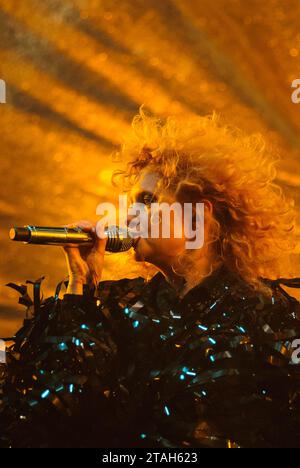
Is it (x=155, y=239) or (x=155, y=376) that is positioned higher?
A: (x=155, y=239)

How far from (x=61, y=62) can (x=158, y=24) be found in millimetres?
236

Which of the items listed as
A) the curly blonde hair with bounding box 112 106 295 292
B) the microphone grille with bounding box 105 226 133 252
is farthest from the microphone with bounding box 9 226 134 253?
the curly blonde hair with bounding box 112 106 295 292

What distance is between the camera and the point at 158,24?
143 cm

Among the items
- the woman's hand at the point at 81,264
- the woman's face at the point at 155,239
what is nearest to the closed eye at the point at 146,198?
the woman's face at the point at 155,239

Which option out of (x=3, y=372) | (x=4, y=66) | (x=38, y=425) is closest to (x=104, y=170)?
(x=4, y=66)

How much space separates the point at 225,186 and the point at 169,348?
35 centimetres

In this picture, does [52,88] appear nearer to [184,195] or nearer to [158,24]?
[158,24]

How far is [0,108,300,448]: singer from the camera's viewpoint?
78 cm

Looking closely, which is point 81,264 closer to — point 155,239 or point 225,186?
point 155,239

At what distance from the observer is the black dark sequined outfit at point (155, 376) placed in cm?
77

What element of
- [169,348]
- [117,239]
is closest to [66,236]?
[117,239]

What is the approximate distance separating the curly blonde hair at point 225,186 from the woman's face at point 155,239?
20 millimetres

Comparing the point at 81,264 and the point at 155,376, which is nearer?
the point at 155,376

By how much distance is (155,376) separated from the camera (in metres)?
0.79
